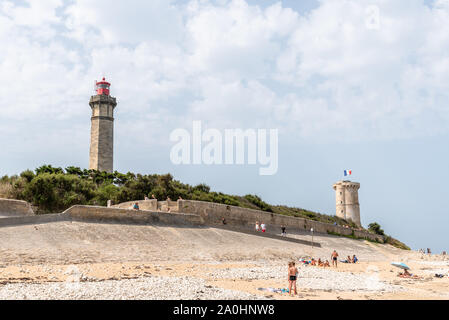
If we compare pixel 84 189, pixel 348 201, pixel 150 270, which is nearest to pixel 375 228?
pixel 348 201

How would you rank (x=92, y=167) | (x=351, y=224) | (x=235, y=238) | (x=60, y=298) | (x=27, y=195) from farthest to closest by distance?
(x=351, y=224), (x=92, y=167), (x=27, y=195), (x=235, y=238), (x=60, y=298)

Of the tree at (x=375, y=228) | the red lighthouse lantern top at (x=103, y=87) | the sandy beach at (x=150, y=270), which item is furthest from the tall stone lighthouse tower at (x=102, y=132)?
the tree at (x=375, y=228)

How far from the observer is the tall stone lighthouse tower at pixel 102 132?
150ft

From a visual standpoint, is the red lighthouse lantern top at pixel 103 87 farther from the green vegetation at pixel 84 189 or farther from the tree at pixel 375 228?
the tree at pixel 375 228

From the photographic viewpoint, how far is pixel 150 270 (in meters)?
15.0

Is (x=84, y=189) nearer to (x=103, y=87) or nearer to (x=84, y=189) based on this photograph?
(x=84, y=189)

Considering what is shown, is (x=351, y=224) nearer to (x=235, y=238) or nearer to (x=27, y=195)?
(x=235, y=238)

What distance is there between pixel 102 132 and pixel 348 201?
1484 inches

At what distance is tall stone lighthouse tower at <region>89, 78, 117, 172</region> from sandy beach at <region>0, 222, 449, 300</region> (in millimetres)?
26066

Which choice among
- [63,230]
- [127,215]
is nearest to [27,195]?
[127,215]

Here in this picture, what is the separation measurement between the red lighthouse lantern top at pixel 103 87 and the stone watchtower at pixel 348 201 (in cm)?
3726

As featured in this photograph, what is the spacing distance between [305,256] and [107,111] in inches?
1221
